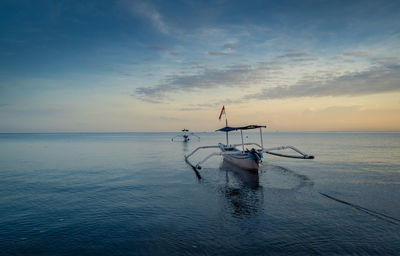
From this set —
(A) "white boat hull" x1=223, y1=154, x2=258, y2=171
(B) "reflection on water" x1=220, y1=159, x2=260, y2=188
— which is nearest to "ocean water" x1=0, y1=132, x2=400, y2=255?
(B) "reflection on water" x1=220, y1=159, x2=260, y2=188

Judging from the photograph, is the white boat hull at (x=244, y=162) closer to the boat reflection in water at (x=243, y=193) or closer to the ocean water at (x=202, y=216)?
the boat reflection in water at (x=243, y=193)

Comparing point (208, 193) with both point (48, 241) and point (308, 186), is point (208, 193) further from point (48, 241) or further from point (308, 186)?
point (48, 241)

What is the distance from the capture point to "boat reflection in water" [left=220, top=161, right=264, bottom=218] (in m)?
11.8

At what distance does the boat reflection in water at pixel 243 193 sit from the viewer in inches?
466

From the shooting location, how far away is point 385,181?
17922 millimetres

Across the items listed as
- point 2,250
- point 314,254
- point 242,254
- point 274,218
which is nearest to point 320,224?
point 274,218

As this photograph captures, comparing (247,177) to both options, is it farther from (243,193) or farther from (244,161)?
(243,193)

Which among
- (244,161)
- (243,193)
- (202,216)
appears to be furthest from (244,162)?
(202,216)

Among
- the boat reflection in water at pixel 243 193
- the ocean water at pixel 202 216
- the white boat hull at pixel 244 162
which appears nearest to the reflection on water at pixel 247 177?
the boat reflection in water at pixel 243 193

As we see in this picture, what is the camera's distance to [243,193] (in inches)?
595

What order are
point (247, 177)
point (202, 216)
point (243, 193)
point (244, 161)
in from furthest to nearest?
point (244, 161), point (247, 177), point (243, 193), point (202, 216)

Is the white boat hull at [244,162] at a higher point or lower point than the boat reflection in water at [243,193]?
higher

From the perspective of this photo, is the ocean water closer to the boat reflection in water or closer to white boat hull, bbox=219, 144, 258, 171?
the boat reflection in water

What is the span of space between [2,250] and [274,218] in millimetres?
11134
